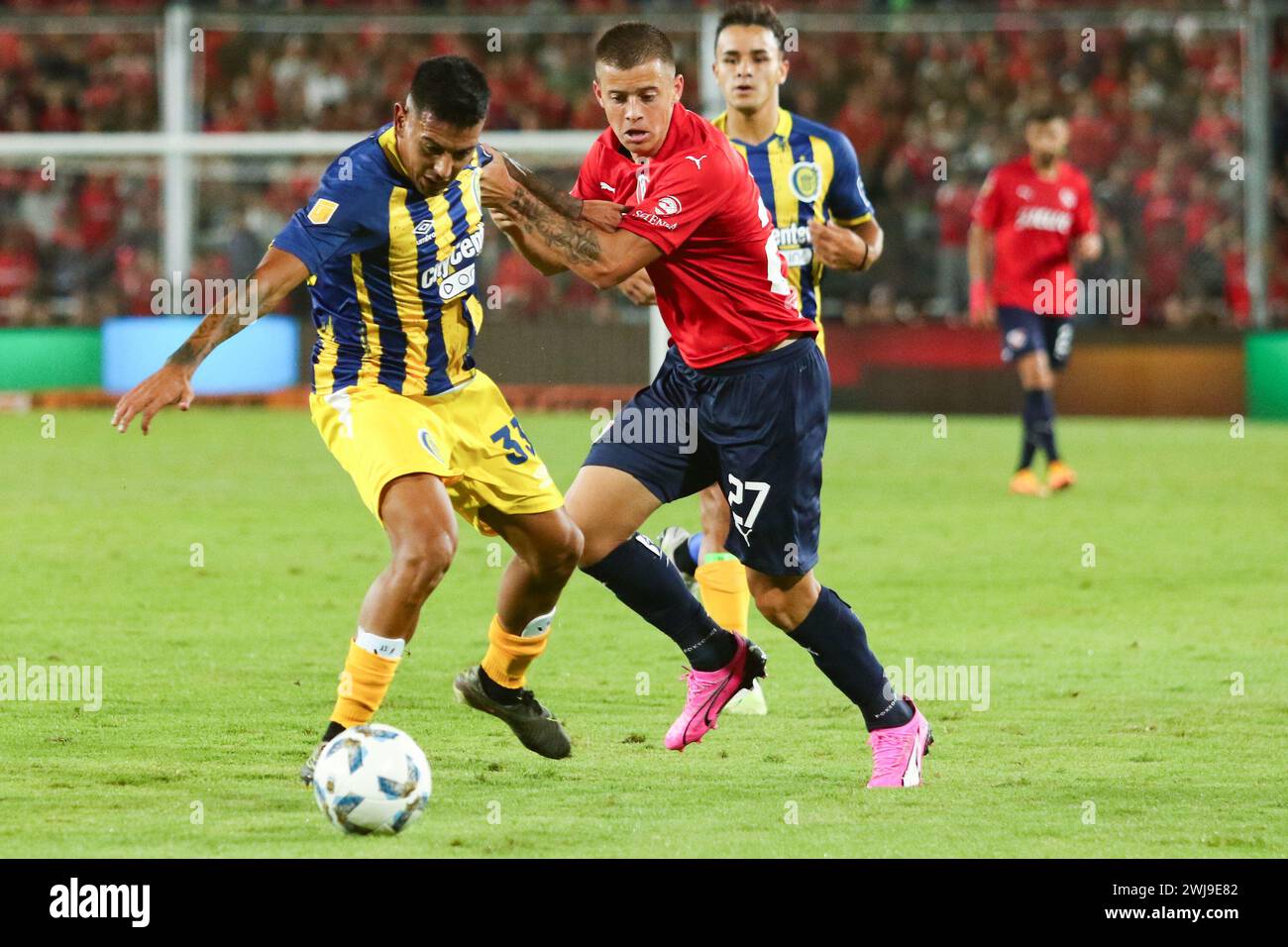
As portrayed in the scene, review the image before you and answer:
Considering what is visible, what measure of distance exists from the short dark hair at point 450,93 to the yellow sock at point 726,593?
207 centimetres

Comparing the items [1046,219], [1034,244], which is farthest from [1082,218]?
[1034,244]

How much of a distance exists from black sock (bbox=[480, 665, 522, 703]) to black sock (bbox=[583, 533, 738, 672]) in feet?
1.41

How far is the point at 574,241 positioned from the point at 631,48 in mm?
577

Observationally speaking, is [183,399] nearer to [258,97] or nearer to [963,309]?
[963,309]

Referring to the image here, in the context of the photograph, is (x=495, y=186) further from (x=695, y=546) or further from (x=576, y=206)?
(x=695, y=546)

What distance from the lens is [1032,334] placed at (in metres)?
13.4

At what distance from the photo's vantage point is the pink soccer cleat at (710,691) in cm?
591

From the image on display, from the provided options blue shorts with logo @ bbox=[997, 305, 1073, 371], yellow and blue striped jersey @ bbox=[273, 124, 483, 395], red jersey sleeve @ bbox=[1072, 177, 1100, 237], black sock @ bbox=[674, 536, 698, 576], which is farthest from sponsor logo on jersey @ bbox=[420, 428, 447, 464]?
red jersey sleeve @ bbox=[1072, 177, 1100, 237]

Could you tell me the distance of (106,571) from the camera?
9531 millimetres

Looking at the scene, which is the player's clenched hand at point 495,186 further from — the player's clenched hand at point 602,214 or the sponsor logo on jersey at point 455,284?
the sponsor logo on jersey at point 455,284

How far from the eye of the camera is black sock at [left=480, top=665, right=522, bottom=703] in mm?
5855

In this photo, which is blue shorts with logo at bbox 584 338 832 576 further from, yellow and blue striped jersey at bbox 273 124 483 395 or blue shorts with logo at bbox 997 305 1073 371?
blue shorts with logo at bbox 997 305 1073 371

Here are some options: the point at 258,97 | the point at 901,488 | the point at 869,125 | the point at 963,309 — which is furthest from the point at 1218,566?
the point at 258,97

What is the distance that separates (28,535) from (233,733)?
5072 mm
